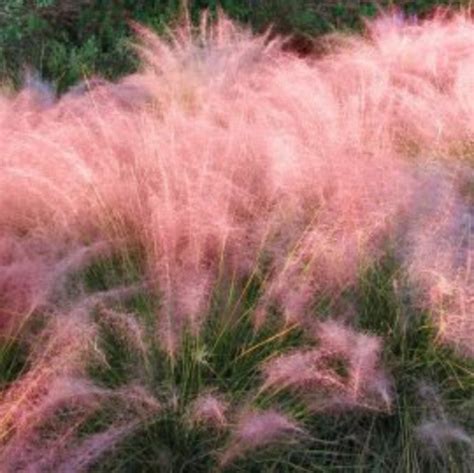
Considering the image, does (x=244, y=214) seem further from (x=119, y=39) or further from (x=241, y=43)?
(x=119, y=39)

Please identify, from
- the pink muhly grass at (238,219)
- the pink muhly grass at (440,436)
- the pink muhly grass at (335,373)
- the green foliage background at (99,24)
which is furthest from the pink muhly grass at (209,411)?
the green foliage background at (99,24)

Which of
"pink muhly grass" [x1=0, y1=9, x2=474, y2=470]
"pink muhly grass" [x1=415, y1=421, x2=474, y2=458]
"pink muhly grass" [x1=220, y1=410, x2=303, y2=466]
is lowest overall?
"pink muhly grass" [x1=415, y1=421, x2=474, y2=458]

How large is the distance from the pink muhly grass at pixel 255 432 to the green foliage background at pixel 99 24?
3.70 meters

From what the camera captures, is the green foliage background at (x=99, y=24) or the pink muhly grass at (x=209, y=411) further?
the green foliage background at (x=99, y=24)

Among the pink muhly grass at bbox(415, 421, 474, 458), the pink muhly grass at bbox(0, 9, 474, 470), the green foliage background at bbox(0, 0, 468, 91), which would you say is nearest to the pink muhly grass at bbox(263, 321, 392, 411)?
the pink muhly grass at bbox(0, 9, 474, 470)

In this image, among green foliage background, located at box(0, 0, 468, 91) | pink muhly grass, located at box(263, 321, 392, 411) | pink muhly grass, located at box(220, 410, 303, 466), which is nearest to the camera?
pink muhly grass, located at box(220, 410, 303, 466)

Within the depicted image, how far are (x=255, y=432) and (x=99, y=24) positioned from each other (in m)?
4.75

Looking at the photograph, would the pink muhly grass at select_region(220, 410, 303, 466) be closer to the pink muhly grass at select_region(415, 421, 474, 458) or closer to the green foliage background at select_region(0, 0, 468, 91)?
the pink muhly grass at select_region(415, 421, 474, 458)

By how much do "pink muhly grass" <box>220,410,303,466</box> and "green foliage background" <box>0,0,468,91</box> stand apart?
12.1ft

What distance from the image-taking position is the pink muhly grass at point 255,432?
7.38 feet

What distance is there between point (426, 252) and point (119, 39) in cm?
387

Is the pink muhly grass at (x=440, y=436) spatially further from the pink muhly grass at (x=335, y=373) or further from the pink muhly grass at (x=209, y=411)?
the pink muhly grass at (x=209, y=411)

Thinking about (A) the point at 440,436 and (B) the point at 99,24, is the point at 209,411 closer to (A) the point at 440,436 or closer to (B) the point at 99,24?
(A) the point at 440,436

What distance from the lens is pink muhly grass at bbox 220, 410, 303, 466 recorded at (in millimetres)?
2250
